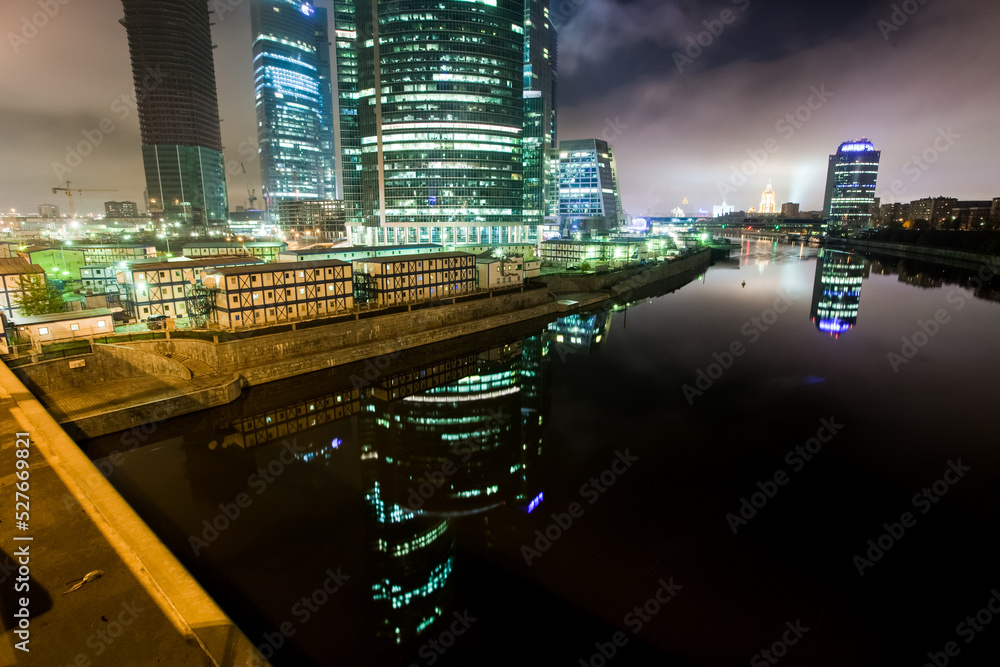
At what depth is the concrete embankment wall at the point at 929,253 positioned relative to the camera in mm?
82188

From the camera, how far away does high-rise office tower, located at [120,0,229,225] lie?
127938mm

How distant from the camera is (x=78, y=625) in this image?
278 inches

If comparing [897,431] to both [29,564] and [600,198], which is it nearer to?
[29,564]

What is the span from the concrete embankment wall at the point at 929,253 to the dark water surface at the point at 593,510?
76819 millimetres

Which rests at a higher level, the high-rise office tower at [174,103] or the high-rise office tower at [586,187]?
the high-rise office tower at [174,103]

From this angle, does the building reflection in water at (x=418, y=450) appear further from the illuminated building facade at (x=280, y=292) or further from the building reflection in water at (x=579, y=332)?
the illuminated building facade at (x=280, y=292)

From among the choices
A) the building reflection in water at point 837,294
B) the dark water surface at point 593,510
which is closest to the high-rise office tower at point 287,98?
the building reflection in water at point 837,294

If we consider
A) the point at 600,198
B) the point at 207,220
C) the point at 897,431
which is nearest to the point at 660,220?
the point at 600,198

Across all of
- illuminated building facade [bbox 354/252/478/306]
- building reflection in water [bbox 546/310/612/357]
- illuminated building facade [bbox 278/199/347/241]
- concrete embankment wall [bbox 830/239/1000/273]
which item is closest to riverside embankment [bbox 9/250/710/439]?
illuminated building facade [bbox 354/252/478/306]

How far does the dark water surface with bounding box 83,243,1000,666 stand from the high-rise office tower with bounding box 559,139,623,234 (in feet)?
304

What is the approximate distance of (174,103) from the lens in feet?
432

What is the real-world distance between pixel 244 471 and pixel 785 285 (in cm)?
7676

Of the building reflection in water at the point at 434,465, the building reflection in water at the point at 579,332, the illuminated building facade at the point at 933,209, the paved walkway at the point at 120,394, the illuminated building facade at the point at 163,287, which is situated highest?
the illuminated building facade at the point at 933,209

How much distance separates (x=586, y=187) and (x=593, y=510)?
114371mm
